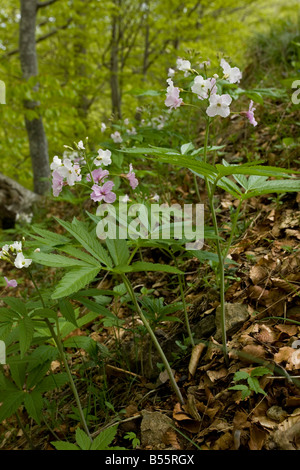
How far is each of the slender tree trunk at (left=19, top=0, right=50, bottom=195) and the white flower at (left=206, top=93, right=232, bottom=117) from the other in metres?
4.74

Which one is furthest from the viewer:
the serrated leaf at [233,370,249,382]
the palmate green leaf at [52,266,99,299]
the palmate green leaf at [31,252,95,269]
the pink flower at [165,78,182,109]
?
the pink flower at [165,78,182,109]

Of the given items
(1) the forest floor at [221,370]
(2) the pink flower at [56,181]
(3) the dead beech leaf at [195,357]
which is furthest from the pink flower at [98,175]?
(3) the dead beech leaf at [195,357]

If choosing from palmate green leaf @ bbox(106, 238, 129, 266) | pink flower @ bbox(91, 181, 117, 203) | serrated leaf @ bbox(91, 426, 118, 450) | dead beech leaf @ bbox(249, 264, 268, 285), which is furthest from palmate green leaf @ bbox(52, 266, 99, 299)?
dead beech leaf @ bbox(249, 264, 268, 285)

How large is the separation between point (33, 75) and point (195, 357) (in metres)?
5.84

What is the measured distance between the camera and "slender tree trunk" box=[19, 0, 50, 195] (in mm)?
5789

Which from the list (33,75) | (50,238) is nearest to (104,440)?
(50,238)

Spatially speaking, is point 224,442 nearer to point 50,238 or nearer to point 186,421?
point 186,421

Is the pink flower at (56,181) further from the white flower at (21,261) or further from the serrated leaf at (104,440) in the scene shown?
the serrated leaf at (104,440)

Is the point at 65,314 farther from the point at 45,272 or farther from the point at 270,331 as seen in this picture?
the point at 45,272

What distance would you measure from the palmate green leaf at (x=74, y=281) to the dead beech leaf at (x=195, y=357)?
77cm

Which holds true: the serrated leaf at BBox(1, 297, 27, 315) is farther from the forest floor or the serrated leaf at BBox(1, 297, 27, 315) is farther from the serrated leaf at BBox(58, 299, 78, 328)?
the forest floor

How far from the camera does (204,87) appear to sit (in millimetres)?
1378
